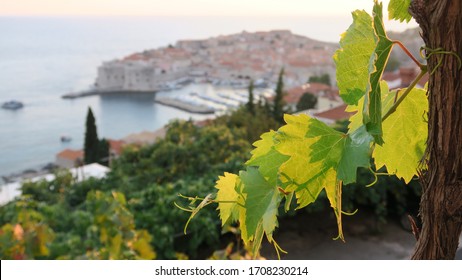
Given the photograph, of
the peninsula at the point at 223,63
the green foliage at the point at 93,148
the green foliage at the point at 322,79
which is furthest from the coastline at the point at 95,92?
the green foliage at the point at 93,148

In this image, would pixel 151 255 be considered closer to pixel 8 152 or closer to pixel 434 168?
pixel 434 168

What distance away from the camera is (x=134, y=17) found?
25.8 metres

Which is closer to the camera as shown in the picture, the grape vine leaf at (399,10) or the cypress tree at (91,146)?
the grape vine leaf at (399,10)

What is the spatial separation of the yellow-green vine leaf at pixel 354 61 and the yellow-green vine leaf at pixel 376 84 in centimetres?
2

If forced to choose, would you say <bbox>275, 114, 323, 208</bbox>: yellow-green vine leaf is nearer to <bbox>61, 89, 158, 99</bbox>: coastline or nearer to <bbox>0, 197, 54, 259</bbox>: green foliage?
<bbox>0, 197, 54, 259</bbox>: green foliage

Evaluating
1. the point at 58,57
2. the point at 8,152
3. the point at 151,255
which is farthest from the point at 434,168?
the point at 58,57

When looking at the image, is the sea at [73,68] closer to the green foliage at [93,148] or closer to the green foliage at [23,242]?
the green foliage at [93,148]

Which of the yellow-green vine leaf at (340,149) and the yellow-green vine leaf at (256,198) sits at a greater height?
the yellow-green vine leaf at (340,149)

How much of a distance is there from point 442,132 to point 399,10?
74mm

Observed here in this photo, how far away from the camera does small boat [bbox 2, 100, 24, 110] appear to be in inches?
640

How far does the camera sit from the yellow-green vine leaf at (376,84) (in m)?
0.19

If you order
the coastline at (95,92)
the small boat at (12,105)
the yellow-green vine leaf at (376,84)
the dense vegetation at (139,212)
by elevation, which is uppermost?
the yellow-green vine leaf at (376,84)

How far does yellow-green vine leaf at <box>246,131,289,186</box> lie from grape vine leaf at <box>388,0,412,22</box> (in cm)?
10

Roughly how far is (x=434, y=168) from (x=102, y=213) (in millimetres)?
1572
